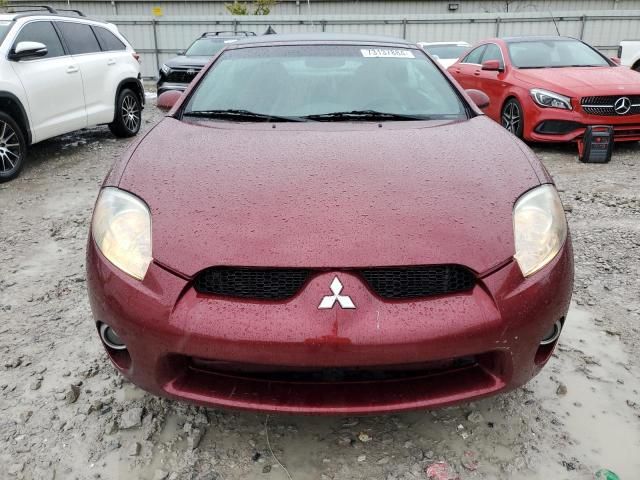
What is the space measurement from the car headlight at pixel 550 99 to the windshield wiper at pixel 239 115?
15.1 ft

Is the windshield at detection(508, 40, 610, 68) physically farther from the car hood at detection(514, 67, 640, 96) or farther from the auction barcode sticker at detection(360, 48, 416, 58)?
the auction barcode sticker at detection(360, 48, 416, 58)

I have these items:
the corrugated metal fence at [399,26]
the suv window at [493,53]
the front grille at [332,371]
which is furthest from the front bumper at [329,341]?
the corrugated metal fence at [399,26]

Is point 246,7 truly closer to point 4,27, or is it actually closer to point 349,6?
point 349,6

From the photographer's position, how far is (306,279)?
1557mm

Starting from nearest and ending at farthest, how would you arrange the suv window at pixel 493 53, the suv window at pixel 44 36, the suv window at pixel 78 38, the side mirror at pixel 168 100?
1. the side mirror at pixel 168 100
2. the suv window at pixel 44 36
3. the suv window at pixel 78 38
4. the suv window at pixel 493 53

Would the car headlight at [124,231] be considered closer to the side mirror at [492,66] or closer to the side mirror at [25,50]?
the side mirror at [25,50]

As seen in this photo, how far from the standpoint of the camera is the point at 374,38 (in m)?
3.20

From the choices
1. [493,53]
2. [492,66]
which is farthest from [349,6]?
[492,66]

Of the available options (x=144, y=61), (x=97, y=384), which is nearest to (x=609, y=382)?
(x=97, y=384)

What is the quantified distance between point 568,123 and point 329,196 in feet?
17.0

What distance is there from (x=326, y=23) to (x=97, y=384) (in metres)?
18.2

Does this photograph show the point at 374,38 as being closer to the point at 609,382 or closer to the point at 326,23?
the point at 609,382

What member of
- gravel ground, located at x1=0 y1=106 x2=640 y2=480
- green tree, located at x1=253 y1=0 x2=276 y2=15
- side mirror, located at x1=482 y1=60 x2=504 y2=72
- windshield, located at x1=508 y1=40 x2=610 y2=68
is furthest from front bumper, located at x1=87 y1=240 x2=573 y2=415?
green tree, located at x1=253 y1=0 x2=276 y2=15

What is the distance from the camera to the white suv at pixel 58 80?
202 inches
